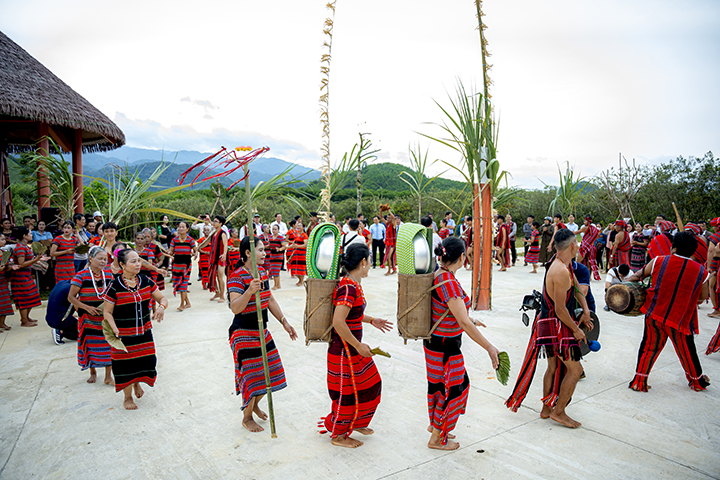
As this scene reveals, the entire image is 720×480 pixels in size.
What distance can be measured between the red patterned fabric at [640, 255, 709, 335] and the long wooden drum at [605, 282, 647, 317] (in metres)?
0.09

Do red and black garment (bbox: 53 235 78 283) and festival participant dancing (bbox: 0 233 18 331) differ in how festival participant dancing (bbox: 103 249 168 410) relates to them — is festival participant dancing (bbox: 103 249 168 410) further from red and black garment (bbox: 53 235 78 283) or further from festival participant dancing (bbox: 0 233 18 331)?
red and black garment (bbox: 53 235 78 283)

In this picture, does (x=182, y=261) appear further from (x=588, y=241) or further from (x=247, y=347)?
(x=588, y=241)

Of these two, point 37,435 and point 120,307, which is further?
point 120,307

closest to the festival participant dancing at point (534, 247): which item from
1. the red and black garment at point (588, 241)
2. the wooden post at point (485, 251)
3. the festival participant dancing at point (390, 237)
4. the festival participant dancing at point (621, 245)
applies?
the red and black garment at point (588, 241)

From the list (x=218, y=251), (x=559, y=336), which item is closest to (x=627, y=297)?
(x=559, y=336)

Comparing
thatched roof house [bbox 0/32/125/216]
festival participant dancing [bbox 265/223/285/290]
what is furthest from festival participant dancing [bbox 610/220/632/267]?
thatched roof house [bbox 0/32/125/216]

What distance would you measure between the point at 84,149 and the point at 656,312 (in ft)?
54.3

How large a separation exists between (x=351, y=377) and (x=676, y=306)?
2987 mm

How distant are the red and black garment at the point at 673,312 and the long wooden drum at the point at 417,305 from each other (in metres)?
2.33

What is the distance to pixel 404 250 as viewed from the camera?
3.06 meters

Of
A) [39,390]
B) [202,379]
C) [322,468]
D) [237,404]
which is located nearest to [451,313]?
[322,468]

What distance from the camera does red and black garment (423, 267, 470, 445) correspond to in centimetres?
296

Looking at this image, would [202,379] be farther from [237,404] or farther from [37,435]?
[37,435]

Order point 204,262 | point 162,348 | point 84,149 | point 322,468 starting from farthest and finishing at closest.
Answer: point 84,149, point 204,262, point 162,348, point 322,468
